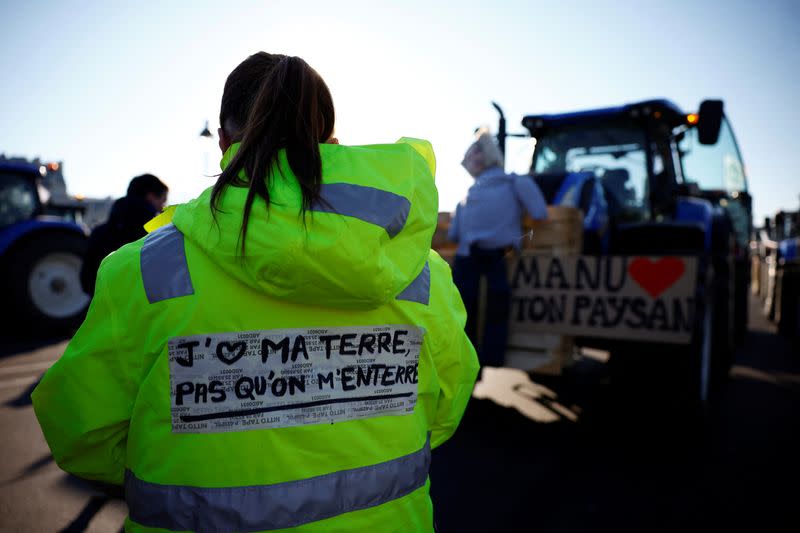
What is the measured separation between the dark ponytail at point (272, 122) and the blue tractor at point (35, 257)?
8177 mm

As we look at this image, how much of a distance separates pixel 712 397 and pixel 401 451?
A: 553 cm

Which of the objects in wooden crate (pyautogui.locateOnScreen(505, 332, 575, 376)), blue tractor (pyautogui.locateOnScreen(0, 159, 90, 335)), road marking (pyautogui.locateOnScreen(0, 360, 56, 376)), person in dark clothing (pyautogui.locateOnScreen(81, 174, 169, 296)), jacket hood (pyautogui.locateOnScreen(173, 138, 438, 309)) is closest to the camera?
Result: jacket hood (pyautogui.locateOnScreen(173, 138, 438, 309))

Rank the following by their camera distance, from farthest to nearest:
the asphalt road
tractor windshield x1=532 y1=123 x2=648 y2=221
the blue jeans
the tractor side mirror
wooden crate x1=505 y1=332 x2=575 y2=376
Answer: tractor windshield x1=532 y1=123 x2=648 y2=221, the tractor side mirror, the blue jeans, wooden crate x1=505 y1=332 x2=575 y2=376, the asphalt road

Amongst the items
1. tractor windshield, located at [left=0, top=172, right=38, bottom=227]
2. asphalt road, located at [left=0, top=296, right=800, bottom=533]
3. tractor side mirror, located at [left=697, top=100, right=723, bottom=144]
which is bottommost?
asphalt road, located at [left=0, top=296, right=800, bottom=533]

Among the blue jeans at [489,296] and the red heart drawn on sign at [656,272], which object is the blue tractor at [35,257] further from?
the red heart drawn on sign at [656,272]

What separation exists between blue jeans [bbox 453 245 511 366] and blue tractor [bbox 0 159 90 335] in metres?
6.59

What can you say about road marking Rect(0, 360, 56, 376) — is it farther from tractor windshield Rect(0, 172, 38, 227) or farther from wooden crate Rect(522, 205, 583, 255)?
→ wooden crate Rect(522, 205, 583, 255)

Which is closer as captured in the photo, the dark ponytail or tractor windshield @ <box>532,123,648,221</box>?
the dark ponytail

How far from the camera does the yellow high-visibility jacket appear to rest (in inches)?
39.6

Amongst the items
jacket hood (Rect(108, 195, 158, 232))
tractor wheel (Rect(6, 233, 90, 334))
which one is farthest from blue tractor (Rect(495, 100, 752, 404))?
tractor wheel (Rect(6, 233, 90, 334))

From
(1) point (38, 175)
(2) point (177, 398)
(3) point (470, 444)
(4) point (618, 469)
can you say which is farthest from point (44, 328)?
(2) point (177, 398)

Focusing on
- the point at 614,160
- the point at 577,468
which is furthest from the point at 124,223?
the point at 614,160

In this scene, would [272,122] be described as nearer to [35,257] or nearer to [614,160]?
[614,160]

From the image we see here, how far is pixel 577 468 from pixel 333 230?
131 inches
